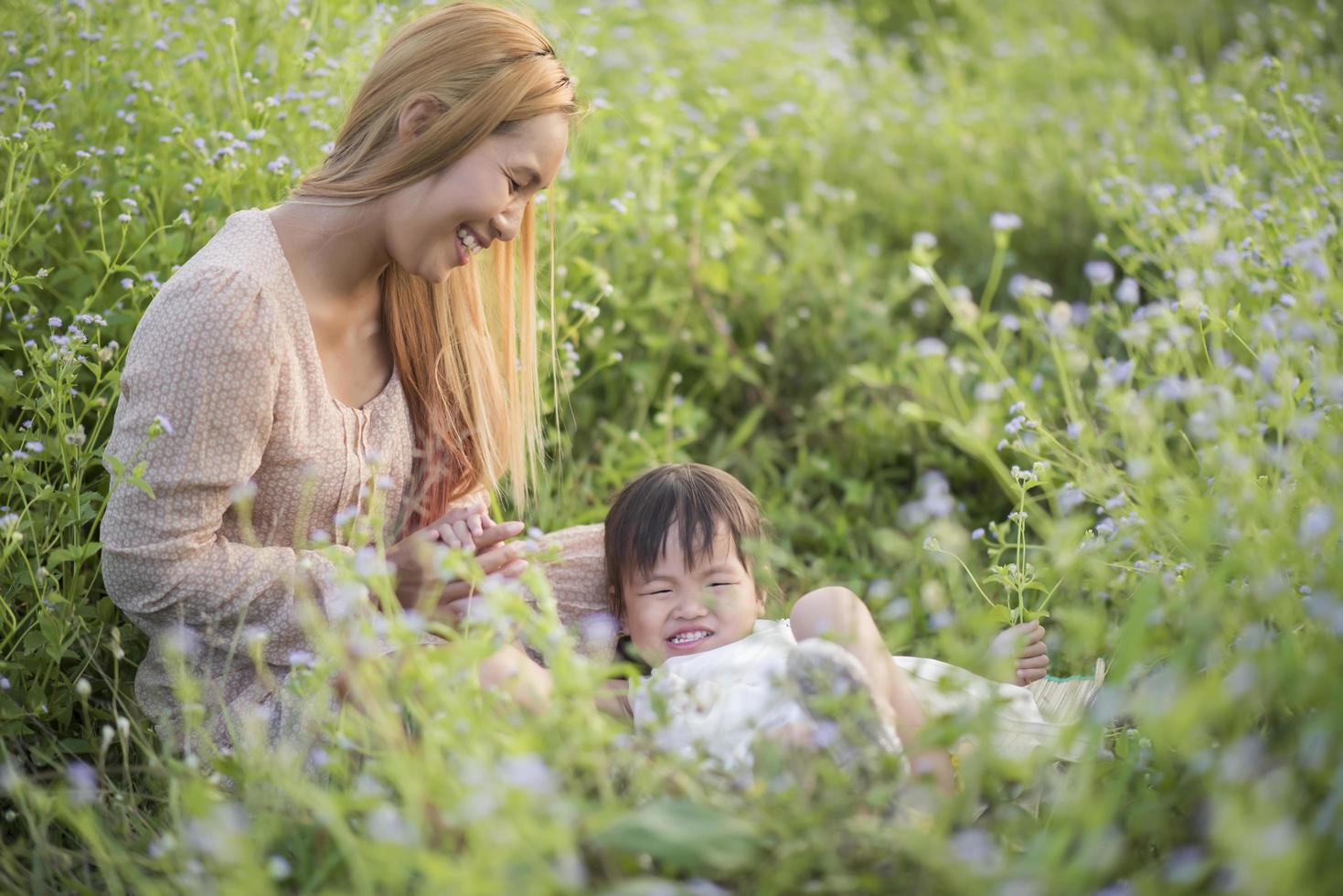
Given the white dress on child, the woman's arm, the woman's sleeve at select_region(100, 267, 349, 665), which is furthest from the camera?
the woman's arm

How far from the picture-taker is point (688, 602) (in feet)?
7.82

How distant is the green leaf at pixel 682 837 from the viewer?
1.32 meters

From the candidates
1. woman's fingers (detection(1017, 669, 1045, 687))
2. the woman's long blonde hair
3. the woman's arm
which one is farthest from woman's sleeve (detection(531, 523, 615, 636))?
woman's fingers (detection(1017, 669, 1045, 687))

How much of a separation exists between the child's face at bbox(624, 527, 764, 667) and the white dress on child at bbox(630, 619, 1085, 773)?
66 millimetres

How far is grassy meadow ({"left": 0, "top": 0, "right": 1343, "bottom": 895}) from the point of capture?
4.46 ft

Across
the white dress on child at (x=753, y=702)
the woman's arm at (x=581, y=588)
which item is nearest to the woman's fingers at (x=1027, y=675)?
the white dress on child at (x=753, y=702)

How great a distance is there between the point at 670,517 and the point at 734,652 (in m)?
0.36

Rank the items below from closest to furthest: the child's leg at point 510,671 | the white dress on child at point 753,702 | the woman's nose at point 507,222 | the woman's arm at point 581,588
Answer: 1. the white dress on child at point 753,702
2. the child's leg at point 510,671
3. the woman's nose at point 507,222
4. the woman's arm at point 581,588

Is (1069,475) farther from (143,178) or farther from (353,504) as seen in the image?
(143,178)

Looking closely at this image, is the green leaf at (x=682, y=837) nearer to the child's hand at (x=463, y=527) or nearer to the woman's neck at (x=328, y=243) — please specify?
the child's hand at (x=463, y=527)

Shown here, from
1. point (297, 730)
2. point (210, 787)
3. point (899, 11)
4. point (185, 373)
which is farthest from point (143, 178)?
point (899, 11)

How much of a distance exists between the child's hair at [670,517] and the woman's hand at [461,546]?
0.29 meters

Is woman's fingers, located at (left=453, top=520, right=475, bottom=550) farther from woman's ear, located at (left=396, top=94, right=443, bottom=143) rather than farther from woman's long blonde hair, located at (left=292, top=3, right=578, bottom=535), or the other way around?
woman's ear, located at (left=396, top=94, right=443, bottom=143)

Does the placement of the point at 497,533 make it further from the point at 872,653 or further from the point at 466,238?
the point at 872,653
